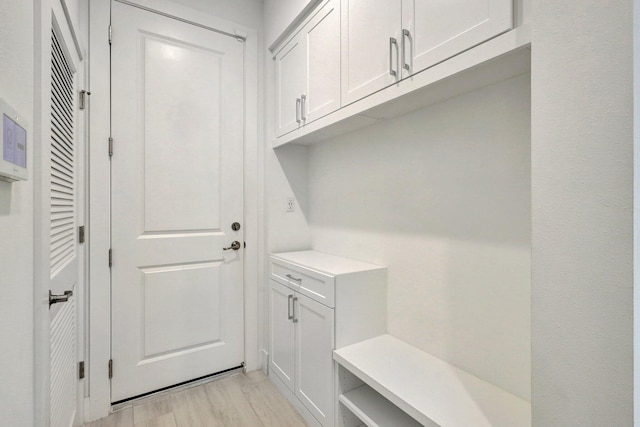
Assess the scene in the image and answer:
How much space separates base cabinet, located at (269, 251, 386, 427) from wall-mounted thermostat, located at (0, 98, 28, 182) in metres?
1.19

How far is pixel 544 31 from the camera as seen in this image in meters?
0.78

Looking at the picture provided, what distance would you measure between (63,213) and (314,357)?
4.58 ft

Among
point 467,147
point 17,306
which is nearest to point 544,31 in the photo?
point 467,147

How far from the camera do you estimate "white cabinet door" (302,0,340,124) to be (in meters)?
1.60

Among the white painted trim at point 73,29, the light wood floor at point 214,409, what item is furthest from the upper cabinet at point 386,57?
the light wood floor at point 214,409

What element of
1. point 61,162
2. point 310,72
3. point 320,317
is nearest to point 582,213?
point 320,317

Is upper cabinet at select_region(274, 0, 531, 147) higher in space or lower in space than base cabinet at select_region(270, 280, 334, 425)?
higher

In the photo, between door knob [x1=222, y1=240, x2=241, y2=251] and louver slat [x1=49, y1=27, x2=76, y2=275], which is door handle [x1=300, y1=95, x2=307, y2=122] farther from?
louver slat [x1=49, y1=27, x2=76, y2=275]

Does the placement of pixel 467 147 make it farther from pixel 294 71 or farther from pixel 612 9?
pixel 294 71

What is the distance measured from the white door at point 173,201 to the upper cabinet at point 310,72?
36 cm

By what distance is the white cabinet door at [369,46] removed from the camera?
1242 mm

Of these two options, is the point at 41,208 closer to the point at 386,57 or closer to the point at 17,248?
the point at 17,248

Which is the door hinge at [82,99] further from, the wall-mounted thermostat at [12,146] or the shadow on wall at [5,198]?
the shadow on wall at [5,198]

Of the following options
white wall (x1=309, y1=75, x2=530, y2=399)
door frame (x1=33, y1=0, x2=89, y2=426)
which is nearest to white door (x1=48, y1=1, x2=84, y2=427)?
door frame (x1=33, y1=0, x2=89, y2=426)
